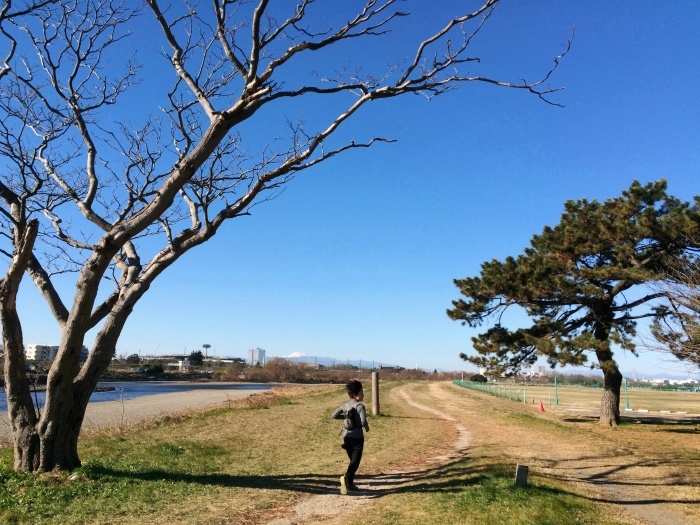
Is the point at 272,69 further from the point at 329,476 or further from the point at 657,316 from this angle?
the point at 657,316

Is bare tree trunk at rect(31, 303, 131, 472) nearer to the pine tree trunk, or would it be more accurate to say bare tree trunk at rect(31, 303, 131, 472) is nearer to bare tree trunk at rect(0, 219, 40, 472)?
bare tree trunk at rect(0, 219, 40, 472)

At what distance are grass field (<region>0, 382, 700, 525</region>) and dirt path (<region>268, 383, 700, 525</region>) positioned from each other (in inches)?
2.1

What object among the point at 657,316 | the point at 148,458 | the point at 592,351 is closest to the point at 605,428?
the point at 592,351

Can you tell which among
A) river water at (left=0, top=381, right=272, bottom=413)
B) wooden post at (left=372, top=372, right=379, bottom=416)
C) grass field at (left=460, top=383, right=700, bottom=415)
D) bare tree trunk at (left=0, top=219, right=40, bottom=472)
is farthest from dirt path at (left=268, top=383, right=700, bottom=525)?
river water at (left=0, top=381, right=272, bottom=413)

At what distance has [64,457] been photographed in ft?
26.2

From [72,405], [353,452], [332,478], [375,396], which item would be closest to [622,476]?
[332,478]

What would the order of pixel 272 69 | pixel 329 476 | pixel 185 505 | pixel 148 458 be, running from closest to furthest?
pixel 185 505 < pixel 272 69 < pixel 329 476 < pixel 148 458

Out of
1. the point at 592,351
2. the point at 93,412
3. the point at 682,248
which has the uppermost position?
the point at 682,248

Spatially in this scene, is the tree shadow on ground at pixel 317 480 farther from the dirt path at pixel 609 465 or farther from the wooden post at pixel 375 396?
the wooden post at pixel 375 396

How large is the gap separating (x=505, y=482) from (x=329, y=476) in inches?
108

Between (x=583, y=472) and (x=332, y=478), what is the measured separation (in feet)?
17.0

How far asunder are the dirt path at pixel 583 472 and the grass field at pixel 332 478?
0.05 meters

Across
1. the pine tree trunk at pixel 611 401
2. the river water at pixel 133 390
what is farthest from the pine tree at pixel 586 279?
the river water at pixel 133 390

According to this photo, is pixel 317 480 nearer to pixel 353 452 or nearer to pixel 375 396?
pixel 353 452
